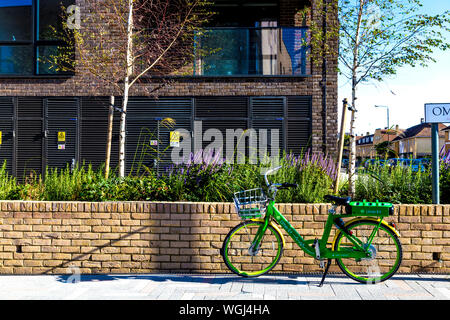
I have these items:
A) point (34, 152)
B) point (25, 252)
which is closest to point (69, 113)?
point (34, 152)

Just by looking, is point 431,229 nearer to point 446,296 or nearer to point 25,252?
point 446,296

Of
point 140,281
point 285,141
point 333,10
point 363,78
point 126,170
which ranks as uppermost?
point 333,10

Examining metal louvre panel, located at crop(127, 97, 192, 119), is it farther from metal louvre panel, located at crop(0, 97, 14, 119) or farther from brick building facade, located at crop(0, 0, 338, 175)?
metal louvre panel, located at crop(0, 97, 14, 119)

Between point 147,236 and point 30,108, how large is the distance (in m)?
9.82

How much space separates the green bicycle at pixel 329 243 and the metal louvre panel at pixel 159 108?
842cm

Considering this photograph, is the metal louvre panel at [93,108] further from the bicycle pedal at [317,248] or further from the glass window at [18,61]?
the bicycle pedal at [317,248]

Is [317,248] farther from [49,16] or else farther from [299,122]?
[49,16]

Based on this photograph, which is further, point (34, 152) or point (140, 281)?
point (34, 152)

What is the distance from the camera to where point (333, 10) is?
8.64 meters

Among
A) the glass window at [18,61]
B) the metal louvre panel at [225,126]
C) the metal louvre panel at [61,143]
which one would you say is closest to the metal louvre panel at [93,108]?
the metal louvre panel at [61,143]

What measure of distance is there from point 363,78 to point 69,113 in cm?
916

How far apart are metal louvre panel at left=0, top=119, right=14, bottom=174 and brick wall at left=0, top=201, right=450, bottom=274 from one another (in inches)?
344

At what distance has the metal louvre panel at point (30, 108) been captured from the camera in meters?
13.2

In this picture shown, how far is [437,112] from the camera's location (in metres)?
5.30
